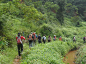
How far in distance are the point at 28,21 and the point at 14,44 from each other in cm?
670

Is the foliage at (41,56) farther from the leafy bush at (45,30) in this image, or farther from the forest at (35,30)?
the leafy bush at (45,30)

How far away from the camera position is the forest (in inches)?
231

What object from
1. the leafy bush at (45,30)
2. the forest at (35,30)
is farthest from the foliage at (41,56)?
the leafy bush at (45,30)

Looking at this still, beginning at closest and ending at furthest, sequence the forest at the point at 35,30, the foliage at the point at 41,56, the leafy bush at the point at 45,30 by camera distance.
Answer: the foliage at the point at 41,56, the forest at the point at 35,30, the leafy bush at the point at 45,30

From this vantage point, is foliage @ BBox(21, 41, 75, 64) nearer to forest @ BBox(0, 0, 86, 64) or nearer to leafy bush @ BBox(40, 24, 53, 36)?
forest @ BBox(0, 0, 86, 64)

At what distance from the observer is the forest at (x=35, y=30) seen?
5.86 m

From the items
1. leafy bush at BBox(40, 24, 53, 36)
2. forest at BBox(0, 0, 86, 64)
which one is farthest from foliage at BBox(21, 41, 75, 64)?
leafy bush at BBox(40, 24, 53, 36)

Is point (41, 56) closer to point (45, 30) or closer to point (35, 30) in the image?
point (35, 30)

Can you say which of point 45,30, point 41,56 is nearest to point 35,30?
point 45,30

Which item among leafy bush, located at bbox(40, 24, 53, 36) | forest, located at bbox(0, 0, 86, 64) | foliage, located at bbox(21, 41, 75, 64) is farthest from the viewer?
leafy bush, located at bbox(40, 24, 53, 36)

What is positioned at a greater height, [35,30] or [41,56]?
[41,56]

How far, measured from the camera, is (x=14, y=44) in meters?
7.93

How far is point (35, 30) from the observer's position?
14.3 metres

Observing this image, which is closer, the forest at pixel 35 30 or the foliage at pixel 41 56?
the foliage at pixel 41 56
